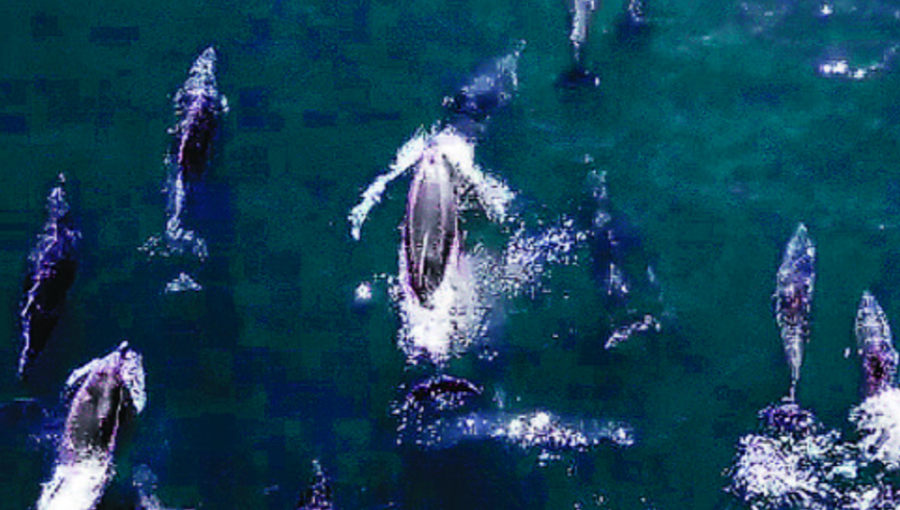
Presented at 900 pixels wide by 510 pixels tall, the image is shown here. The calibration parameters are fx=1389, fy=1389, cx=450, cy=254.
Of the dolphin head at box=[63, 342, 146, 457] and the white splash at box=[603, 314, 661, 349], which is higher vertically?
the white splash at box=[603, 314, 661, 349]

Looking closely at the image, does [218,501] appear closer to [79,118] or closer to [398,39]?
[79,118]

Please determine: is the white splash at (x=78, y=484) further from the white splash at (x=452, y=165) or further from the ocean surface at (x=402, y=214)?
the white splash at (x=452, y=165)

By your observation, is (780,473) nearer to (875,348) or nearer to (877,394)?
(877,394)

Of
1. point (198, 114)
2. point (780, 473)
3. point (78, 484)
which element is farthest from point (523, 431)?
point (198, 114)

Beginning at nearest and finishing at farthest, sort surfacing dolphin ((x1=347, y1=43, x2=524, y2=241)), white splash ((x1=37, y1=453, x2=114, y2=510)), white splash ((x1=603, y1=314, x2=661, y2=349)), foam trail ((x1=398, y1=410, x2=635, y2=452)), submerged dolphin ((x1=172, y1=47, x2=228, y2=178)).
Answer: white splash ((x1=37, y1=453, x2=114, y2=510)), foam trail ((x1=398, y1=410, x2=635, y2=452)), white splash ((x1=603, y1=314, x2=661, y2=349)), surfacing dolphin ((x1=347, y1=43, x2=524, y2=241)), submerged dolphin ((x1=172, y1=47, x2=228, y2=178))

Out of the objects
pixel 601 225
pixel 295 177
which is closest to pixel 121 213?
pixel 295 177

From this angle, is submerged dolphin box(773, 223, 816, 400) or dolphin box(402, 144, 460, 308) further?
dolphin box(402, 144, 460, 308)

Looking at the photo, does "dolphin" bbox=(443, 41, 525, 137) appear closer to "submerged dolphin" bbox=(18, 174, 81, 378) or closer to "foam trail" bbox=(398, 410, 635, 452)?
"foam trail" bbox=(398, 410, 635, 452)

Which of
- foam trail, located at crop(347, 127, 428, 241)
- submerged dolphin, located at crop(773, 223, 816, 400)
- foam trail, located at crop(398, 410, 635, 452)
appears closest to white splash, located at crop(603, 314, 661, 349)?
foam trail, located at crop(398, 410, 635, 452)

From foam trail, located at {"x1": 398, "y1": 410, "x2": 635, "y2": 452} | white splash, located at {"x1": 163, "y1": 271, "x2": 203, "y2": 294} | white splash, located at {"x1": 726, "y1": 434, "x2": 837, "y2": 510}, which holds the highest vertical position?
white splash, located at {"x1": 163, "y1": 271, "x2": 203, "y2": 294}
